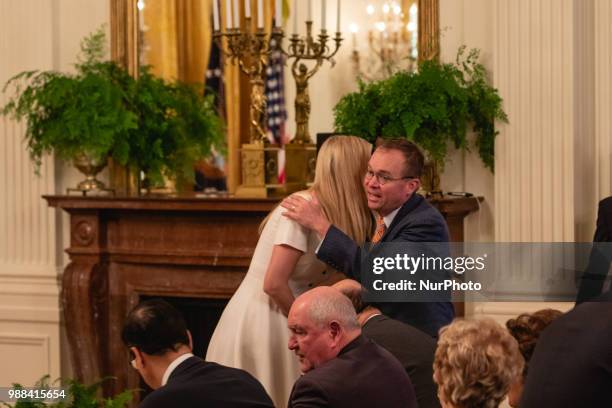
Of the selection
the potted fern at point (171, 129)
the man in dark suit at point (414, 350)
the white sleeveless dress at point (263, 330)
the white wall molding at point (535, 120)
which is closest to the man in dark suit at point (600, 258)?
the white wall molding at point (535, 120)

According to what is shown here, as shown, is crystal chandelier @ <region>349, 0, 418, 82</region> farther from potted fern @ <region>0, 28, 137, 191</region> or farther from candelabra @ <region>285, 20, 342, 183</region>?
potted fern @ <region>0, 28, 137, 191</region>

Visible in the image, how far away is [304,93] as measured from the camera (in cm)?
578

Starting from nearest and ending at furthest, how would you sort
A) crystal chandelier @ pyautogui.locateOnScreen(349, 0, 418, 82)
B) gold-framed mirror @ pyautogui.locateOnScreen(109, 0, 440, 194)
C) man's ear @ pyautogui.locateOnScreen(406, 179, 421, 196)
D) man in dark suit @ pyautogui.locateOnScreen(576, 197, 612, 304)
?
man's ear @ pyautogui.locateOnScreen(406, 179, 421, 196) < man in dark suit @ pyautogui.locateOnScreen(576, 197, 612, 304) < crystal chandelier @ pyautogui.locateOnScreen(349, 0, 418, 82) < gold-framed mirror @ pyautogui.locateOnScreen(109, 0, 440, 194)

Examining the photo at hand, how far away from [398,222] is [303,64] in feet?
6.85

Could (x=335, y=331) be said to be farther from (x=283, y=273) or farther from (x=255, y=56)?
(x=255, y=56)

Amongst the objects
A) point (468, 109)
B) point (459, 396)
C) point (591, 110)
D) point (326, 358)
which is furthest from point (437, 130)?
point (459, 396)

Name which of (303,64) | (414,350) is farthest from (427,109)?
(414,350)

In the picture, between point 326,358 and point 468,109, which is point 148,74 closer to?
point 468,109

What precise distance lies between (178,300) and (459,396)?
132 inches

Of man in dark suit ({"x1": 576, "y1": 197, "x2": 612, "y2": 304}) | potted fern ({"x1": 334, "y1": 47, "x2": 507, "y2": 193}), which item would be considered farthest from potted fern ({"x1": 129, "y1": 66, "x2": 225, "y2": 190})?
man in dark suit ({"x1": 576, "y1": 197, "x2": 612, "y2": 304})

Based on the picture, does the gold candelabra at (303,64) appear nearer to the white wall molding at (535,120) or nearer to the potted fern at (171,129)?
the potted fern at (171,129)

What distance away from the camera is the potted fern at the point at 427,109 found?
5.21m

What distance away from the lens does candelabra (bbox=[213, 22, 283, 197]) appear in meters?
5.72

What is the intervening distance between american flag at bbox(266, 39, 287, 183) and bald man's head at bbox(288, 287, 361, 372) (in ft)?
8.69
